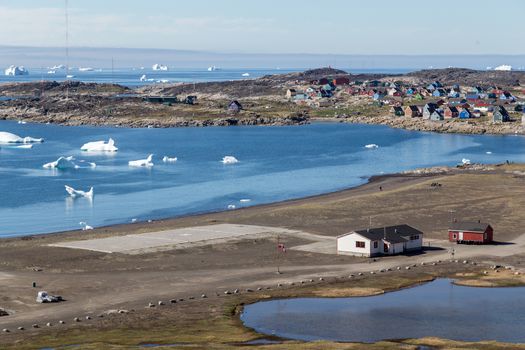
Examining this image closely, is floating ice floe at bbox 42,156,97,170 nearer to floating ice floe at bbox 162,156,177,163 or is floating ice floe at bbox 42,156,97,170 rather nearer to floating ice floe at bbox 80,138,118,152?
floating ice floe at bbox 162,156,177,163

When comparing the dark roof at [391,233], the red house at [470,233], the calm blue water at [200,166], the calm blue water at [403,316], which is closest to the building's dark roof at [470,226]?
the red house at [470,233]

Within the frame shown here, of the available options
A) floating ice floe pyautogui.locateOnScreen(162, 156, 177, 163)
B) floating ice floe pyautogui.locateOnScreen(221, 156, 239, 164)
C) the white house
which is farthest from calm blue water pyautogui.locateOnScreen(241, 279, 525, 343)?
floating ice floe pyautogui.locateOnScreen(162, 156, 177, 163)

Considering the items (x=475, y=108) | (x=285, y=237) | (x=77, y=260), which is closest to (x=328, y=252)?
(x=285, y=237)

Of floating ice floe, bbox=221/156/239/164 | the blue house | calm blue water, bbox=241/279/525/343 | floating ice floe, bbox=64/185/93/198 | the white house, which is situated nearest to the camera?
calm blue water, bbox=241/279/525/343

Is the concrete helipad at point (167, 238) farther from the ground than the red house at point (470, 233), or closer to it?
closer to it

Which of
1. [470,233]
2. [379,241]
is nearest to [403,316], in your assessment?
[379,241]

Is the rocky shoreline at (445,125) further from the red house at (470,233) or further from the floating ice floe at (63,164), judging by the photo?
the red house at (470,233)
